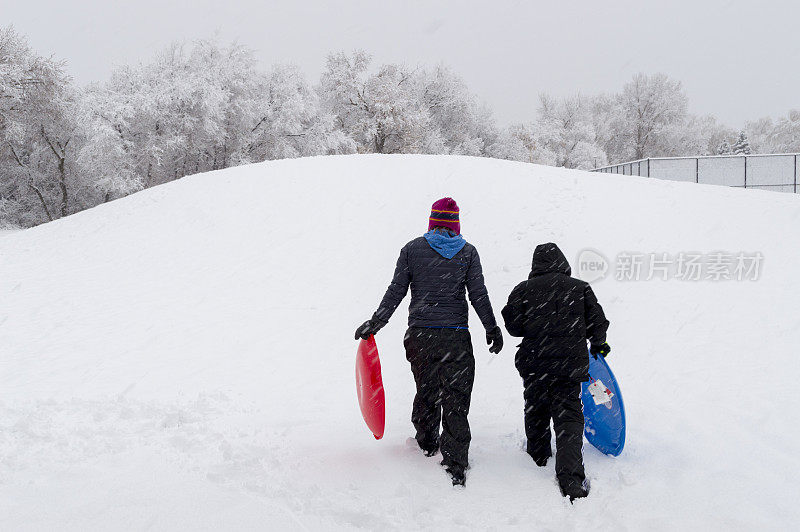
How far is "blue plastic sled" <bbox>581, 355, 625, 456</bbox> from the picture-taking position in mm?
4888

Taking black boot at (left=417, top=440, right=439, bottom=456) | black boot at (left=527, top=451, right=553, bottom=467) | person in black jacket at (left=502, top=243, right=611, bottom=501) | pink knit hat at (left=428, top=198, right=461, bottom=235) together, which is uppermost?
pink knit hat at (left=428, top=198, right=461, bottom=235)

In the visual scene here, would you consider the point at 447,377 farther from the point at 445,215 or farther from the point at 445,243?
the point at 445,215

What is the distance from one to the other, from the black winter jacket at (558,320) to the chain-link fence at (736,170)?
23498 mm

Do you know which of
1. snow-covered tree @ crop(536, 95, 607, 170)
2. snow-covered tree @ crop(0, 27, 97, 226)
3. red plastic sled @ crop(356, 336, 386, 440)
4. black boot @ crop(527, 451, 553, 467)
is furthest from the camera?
snow-covered tree @ crop(536, 95, 607, 170)

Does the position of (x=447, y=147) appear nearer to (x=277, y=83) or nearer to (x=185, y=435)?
(x=277, y=83)

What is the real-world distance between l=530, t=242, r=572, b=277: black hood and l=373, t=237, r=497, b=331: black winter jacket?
0.48 meters

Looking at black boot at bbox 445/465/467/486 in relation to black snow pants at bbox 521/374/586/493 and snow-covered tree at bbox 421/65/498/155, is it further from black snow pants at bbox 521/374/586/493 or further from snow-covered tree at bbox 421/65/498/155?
snow-covered tree at bbox 421/65/498/155

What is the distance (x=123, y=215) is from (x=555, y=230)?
42.6ft

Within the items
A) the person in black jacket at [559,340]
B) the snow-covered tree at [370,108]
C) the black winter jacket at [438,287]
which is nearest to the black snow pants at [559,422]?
the person in black jacket at [559,340]

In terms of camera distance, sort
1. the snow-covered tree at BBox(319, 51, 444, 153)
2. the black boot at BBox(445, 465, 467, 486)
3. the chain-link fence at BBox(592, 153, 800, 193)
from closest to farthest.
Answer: the black boot at BBox(445, 465, 467, 486)
the chain-link fence at BBox(592, 153, 800, 193)
the snow-covered tree at BBox(319, 51, 444, 153)
